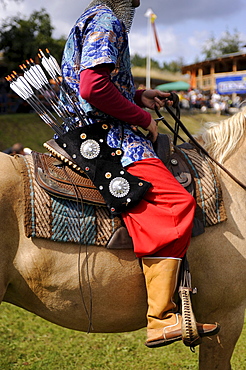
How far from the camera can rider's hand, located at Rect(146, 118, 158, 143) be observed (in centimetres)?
266

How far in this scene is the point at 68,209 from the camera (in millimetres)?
2576

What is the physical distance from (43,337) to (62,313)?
261 cm

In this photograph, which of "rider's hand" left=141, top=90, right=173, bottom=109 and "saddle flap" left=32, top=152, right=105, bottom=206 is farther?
"rider's hand" left=141, top=90, right=173, bottom=109

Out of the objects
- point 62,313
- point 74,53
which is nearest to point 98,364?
point 62,313

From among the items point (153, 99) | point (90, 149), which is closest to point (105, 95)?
point (90, 149)

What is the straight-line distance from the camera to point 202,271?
108 inches

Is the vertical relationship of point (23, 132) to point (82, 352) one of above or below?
above

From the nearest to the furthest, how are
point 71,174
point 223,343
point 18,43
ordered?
point 71,174 < point 223,343 < point 18,43

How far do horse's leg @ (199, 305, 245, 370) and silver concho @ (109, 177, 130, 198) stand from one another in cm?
118

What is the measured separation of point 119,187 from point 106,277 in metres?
0.58

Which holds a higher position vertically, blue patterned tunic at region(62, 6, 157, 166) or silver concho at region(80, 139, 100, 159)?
blue patterned tunic at region(62, 6, 157, 166)

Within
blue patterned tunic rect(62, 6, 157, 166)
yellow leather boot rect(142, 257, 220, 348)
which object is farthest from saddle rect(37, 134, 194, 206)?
yellow leather boot rect(142, 257, 220, 348)

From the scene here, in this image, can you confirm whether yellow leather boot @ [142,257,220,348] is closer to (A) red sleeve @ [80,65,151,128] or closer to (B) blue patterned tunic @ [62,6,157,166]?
(B) blue patterned tunic @ [62,6,157,166]

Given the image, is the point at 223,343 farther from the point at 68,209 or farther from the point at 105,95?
the point at 105,95
